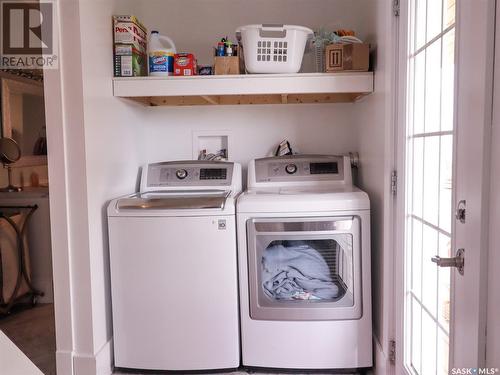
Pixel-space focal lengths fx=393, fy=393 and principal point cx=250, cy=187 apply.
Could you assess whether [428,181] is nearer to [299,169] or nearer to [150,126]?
[299,169]

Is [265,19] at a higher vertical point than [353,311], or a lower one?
higher

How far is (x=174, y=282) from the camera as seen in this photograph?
2010 millimetres

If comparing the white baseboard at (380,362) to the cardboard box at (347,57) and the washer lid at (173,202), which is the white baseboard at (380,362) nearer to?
the washer lid at (173,202)

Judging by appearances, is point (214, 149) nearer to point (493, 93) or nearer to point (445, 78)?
point (445, 78)

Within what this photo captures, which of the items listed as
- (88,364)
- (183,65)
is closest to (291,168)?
(183,65)

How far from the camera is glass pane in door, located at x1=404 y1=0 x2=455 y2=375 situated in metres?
1.28

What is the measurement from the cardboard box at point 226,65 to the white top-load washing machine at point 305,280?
71cm

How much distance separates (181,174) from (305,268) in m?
0.96

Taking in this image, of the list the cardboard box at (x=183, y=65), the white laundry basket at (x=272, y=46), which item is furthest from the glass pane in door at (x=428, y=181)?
the cardboard box at (x=183, y=65)

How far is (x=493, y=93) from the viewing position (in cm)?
92

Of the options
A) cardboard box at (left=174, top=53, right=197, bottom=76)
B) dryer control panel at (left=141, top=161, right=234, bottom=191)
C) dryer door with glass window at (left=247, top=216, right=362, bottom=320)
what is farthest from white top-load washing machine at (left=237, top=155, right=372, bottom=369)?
cardboard box at (left=174, top=53, right=197, bottom=76)

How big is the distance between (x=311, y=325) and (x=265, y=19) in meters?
1.90

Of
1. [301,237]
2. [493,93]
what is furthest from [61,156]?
[493,93]

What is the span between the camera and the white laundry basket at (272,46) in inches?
81.0
